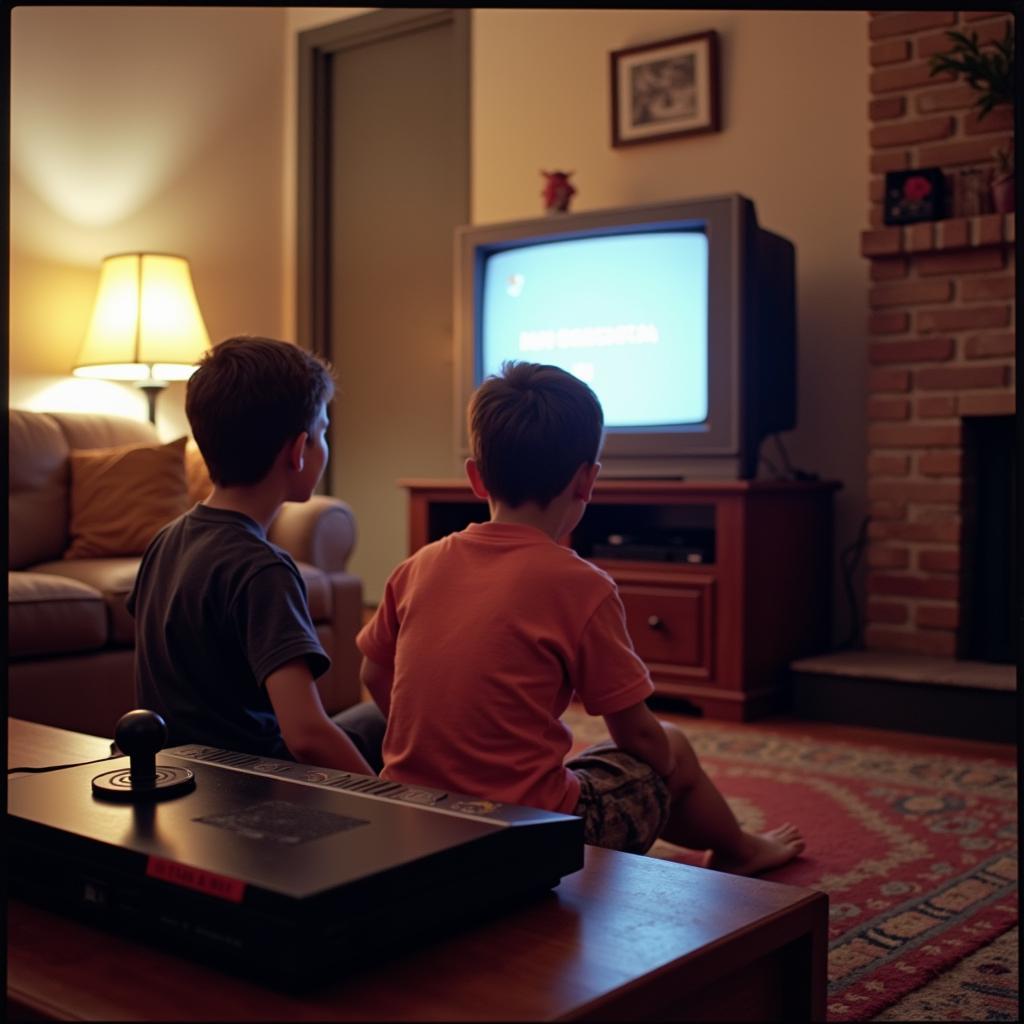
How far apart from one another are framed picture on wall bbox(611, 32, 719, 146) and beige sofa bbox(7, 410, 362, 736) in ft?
5.51

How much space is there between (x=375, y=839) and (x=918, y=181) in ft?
9.83

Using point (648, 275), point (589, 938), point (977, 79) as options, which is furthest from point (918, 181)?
point (589, 938)

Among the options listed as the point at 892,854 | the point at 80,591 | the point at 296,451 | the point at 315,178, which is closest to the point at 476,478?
the point at 296,451

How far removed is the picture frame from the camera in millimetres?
3295

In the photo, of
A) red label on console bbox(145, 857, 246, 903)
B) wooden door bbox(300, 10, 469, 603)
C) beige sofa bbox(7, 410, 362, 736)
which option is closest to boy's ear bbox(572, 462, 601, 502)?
red label on console bbox(145, 857, 246, 903)

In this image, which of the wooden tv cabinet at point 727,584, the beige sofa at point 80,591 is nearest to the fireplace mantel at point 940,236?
the wooden tv cabinet at point 727,584

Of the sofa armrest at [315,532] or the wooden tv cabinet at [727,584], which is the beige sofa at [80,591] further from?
the wooden tv cabinet at [727,584]

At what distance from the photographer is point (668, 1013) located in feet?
2.33

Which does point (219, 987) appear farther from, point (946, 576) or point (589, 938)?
point (946, 576)

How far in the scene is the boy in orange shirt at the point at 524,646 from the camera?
123cm

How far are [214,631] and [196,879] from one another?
623 millimetres

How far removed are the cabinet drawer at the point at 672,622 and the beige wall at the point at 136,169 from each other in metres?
1.88

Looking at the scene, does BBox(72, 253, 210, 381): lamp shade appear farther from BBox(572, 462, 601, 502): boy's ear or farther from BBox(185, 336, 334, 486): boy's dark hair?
BBox(572, 462, 601, 502): boy's ear

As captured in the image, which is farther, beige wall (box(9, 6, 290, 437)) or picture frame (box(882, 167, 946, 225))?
beige wall (box(9, 6, 290, 437))
